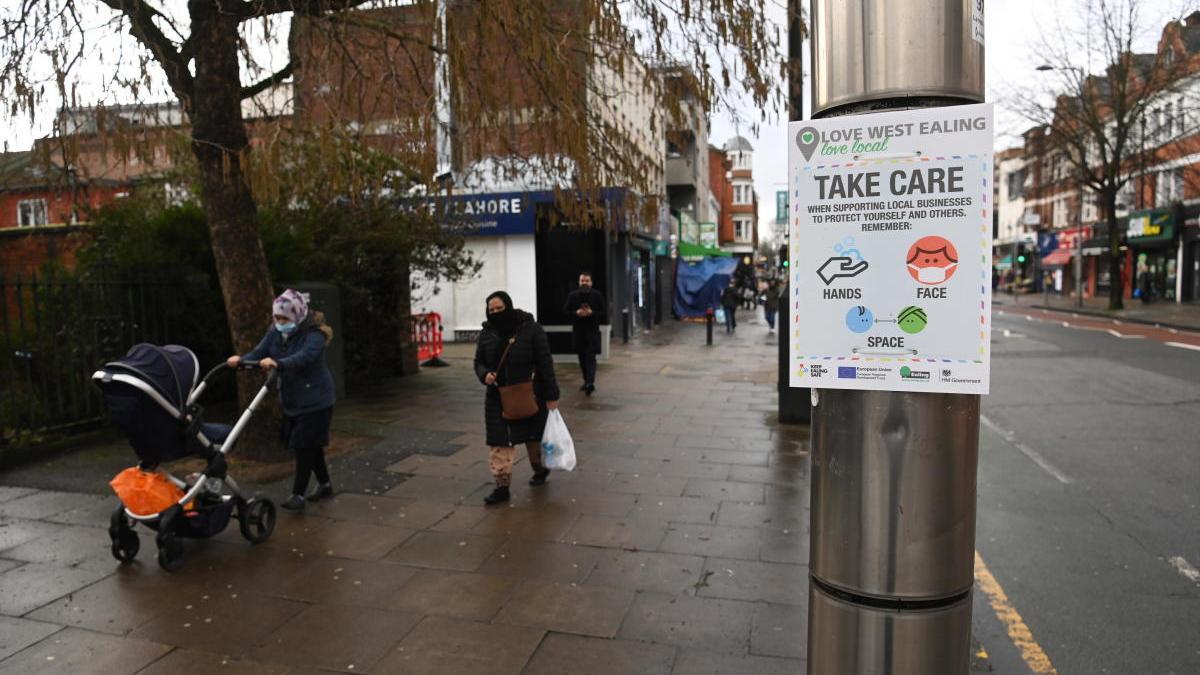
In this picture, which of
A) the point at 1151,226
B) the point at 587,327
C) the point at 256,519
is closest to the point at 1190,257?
the point at 1151,226

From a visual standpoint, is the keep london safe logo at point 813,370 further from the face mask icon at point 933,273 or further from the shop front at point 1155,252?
the shop front at point 1155,252

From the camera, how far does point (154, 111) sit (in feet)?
20.5

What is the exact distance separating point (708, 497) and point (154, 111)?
5328 mm

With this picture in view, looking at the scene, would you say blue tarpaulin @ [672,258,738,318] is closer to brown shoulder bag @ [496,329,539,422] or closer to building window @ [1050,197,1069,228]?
brown shoulder bag @ [496,329,539,422]

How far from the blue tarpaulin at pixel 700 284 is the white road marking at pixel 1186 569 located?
87.3 ft

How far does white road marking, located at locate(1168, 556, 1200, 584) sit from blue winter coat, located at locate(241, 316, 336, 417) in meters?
5.83

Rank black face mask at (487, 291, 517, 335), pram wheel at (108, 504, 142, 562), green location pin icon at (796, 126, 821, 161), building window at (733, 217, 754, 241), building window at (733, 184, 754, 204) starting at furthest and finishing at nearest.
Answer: building window at (733, 184, 754, 204) → building window at (733, 217, 754, 241) → black face mask at (487, 291, 517, 335) → pram wheel at (108, 504, 142, 562) → green location pin icon at (796, 126, 821, 161)

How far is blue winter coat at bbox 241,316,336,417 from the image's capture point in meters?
5.81

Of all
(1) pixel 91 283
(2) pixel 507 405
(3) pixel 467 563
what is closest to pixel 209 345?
(1) pixel 91 283

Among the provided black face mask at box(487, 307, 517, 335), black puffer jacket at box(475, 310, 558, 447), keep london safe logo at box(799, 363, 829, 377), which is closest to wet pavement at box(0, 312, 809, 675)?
black puffer jacket at box(475, 310, 558, 447)

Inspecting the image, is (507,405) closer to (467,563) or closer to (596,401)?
(467,563)

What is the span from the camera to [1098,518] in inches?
236

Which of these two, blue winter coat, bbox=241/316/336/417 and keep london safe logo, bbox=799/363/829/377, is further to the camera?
blue winter coat, bbox=241/316/336/417

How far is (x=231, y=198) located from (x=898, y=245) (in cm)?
673
